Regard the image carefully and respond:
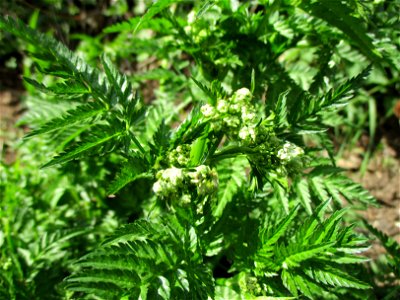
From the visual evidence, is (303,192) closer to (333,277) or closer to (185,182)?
(333,277)

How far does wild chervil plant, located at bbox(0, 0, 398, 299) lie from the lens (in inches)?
70.5

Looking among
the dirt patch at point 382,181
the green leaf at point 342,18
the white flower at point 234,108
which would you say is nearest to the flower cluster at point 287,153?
the white flower at point 234,108

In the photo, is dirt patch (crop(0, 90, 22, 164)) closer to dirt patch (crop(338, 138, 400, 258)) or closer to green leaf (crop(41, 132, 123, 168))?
green leaf (crop(41, 132, 123, 168))

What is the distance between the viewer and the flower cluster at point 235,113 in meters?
1.79

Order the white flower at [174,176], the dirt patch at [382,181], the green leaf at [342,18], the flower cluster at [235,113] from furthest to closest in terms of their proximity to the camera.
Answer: the dirt patch at [382,181] → the green leaf at [342,18] → the flower cluster at [235,113] → the white flower at [174,176]

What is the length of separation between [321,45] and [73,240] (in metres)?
1.98

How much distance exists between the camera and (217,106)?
1.83 metres

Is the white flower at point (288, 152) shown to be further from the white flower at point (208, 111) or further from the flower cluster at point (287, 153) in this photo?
the white flower at point (208, 111)

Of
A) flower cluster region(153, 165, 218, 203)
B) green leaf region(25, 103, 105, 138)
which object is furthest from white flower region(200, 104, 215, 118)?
green leaf region(25, 103, 105, 138)

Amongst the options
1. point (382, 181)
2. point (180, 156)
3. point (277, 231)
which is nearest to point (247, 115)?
point (180, 156)

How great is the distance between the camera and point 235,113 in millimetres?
1821

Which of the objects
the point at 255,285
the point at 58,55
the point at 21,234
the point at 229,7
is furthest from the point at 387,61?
the point at 21,234

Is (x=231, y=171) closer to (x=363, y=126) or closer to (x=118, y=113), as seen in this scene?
(x=118, y=113)

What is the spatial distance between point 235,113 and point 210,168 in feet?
0.88
